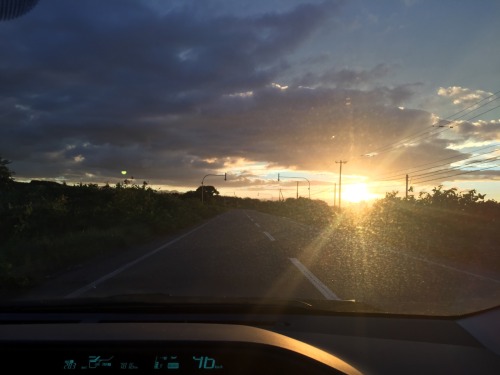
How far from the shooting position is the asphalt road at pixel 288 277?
7.89 metres

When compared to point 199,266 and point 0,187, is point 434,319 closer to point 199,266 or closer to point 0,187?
point 199,266

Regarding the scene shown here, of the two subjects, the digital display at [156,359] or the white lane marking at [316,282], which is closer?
the digital display at [156,359]

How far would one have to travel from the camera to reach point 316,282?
9.61 metres

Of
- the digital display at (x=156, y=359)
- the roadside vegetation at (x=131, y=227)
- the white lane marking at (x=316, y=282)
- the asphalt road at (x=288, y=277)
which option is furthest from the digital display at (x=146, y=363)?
the roadside vegetation at (x=131, y=227)

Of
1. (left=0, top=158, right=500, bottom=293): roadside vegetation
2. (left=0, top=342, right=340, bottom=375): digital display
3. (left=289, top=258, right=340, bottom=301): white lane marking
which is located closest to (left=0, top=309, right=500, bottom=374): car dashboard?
(left=0, top=342, right=340, bottom=375): digital display

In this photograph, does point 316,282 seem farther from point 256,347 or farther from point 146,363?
point 146,363

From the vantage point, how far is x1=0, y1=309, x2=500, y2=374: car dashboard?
235 cm

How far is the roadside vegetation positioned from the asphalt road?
4.20 feet

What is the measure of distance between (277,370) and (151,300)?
2100 mm

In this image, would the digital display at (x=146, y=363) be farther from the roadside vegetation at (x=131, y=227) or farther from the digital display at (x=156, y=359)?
the roadside vegetation at (x=131, y=227)

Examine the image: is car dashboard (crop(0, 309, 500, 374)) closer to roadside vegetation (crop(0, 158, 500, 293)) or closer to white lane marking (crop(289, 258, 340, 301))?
white lane marking (crop(289, 258, 340, 301))

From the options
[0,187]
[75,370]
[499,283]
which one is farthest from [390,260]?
[0,187]

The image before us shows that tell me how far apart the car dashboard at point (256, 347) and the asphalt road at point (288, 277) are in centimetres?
74

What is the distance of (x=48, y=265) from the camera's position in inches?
479
